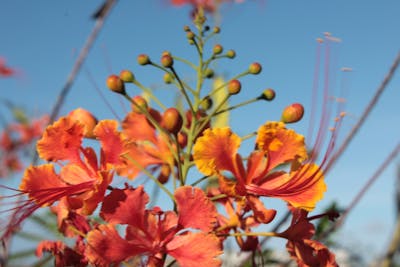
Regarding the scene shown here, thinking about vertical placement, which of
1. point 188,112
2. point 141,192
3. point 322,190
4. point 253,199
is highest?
point 188,112

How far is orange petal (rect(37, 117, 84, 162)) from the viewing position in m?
1.63

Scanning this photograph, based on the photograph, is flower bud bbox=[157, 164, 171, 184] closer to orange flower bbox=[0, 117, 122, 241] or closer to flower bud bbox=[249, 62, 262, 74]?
orange flower bbox=[0, 117, 122, 241]

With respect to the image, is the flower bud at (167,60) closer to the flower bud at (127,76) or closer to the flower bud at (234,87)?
the flower bud at (127,76)

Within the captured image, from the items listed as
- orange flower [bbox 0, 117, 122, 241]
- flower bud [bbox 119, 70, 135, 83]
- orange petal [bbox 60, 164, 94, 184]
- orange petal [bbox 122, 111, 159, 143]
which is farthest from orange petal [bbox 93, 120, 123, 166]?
orange petal [bbox 122, 111, 159, 143]

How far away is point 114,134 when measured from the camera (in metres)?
1.58

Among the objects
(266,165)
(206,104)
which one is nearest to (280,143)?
(266,165)

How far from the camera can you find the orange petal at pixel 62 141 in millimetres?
1630

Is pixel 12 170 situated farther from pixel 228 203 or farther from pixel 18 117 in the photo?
pixel 228 203

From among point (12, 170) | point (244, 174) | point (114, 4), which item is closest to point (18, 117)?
point (12, 170)

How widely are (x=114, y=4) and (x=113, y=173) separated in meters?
1.69

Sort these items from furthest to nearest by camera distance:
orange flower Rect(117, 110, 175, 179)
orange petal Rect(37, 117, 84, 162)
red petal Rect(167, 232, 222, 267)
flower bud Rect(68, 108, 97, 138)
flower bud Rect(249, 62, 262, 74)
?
orange flower Rect(117, 110, 175, 179)
flower bud Rect(249, 62, 262, 74)
flower bud Rect(68, 108, 97, 138)
orange petal Rect(37, 117, 84, 162)
red petal Rect(167, 232, 222, 267)

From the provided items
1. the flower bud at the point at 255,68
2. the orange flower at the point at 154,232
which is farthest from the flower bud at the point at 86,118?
the flower bud at the point at 255,68

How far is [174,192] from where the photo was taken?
1.46 m

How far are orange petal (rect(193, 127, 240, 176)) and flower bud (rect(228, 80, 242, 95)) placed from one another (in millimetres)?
325
